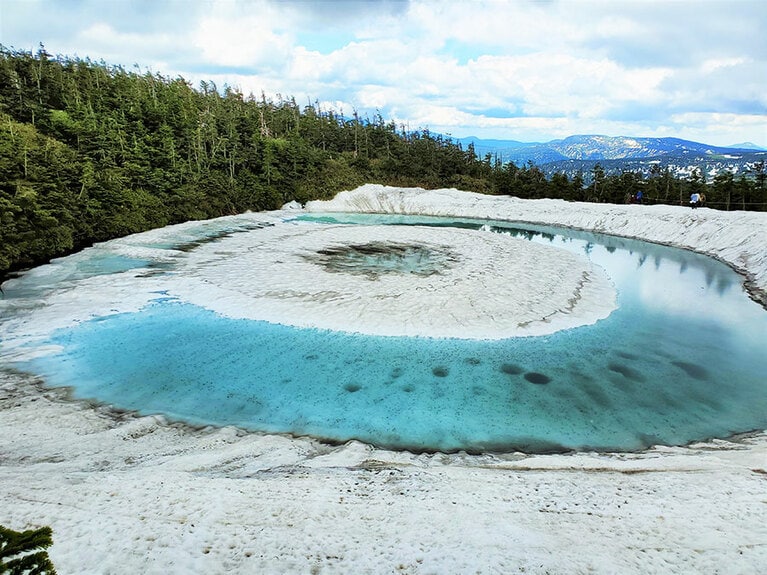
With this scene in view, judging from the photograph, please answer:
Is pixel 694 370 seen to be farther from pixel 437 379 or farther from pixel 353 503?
pixel 353 503

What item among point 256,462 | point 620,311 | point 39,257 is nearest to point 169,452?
point 256,462

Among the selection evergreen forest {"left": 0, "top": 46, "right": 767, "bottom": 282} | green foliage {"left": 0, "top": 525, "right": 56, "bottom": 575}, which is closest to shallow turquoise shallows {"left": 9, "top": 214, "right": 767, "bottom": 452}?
green foliage {"left": 0, "top": 525, "right": 56, "bottom": 575}

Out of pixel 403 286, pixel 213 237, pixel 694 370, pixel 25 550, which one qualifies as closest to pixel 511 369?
pixel 694 370

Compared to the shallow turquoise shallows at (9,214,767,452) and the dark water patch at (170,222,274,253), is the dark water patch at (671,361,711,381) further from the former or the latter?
the dark water patch at (170,222,274,253)

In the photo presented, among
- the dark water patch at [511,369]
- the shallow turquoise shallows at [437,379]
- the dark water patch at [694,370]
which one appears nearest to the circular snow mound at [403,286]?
the shallow turquoise shallows at [437,379]

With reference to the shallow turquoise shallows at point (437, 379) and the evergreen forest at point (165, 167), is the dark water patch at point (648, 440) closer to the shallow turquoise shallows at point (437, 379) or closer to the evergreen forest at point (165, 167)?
the shallow turquoise shallows at point (437, 379)

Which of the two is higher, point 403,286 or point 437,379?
point 403,286

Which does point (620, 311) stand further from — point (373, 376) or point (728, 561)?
point (728, 561)
